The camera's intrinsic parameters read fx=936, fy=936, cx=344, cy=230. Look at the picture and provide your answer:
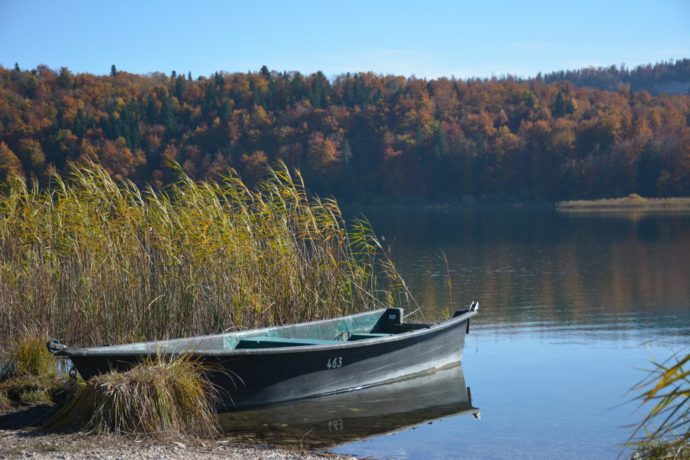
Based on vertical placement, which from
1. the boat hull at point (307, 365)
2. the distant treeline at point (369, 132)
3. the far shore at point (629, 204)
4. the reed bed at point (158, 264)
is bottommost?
the far shore at point (629, 204)

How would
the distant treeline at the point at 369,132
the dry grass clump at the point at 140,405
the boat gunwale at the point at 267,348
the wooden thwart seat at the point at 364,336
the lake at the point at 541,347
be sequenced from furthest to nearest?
the distant treeline at the point at 369,132 < the wooden thwart seat at the point at 364,336 < the lake at the point at 541,347 < the boat gunwale at the point at 267,348 < the dry grass clump at the point at 140,405

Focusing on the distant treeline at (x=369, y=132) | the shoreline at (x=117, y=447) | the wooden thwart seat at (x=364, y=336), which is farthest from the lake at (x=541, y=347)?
the distant treeline at (x=369, y=132)

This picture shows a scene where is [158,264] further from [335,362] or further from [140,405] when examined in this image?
[140,405]

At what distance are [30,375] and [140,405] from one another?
2352 mm

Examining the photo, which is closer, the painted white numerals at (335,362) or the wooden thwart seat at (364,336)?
the painted white numerals at (335,362)

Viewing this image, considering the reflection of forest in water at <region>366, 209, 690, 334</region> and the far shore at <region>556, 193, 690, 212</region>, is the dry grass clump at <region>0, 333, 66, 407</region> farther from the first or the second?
the far shore at <region>556, 193, 690, 212</region>

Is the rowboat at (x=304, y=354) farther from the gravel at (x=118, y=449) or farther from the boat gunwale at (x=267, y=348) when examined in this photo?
the gravel at (x=118, y=449)

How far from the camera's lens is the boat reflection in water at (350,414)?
29.5ft

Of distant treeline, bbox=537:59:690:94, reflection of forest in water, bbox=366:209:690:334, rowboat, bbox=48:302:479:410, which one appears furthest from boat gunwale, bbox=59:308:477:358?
distant treeline, bbox=537:59:690:94

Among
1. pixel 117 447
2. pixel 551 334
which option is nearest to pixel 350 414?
pixel 117 447

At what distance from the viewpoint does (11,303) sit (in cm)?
1061

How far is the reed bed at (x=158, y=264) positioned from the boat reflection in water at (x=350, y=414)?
60.2 inches

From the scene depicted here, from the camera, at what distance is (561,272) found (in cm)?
2664

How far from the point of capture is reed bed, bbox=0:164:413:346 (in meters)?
10.5
